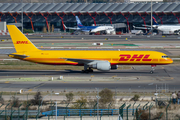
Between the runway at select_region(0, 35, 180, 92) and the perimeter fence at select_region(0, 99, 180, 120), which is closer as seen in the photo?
the perimeter fence at select_region(0, 99, 180, 120)

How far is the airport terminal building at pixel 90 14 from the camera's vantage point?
17538 cm

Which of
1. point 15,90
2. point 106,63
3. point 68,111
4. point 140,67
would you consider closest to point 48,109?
point 68,111

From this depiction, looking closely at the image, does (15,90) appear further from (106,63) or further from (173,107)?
(173,107)

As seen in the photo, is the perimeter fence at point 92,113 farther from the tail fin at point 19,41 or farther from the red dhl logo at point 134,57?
the tail fin at point 19,41

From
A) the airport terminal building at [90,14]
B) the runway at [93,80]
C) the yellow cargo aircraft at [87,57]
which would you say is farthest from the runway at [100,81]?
the airport terminal building at [90,14]

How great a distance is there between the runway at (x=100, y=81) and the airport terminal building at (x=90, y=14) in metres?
125

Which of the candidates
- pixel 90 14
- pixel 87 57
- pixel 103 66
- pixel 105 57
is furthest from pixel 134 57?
pixel 90 14

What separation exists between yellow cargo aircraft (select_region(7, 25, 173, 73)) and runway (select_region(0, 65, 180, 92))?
221cm

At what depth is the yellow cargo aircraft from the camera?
5144cm

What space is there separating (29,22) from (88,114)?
580 feet

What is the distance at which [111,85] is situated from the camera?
137ft

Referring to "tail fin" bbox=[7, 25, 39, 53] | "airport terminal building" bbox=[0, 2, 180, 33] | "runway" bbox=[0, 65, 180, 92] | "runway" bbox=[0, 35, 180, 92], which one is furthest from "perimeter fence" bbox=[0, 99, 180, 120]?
"airport terminal building" bbox=[0, 2, 180, 33]

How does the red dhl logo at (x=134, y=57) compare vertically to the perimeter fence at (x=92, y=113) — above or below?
above

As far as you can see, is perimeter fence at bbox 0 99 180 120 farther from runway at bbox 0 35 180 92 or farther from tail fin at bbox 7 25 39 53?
tail fin at bbox 7 25 39 53
